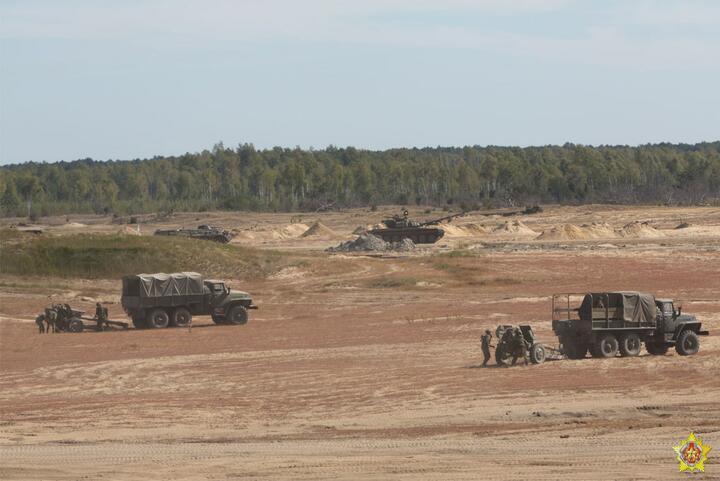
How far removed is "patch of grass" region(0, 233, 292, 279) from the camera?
58.3m

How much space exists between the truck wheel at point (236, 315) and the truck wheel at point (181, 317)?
1.28 m

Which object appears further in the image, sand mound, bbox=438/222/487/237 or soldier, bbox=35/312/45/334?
sand mound, bbox=438/222/487/237

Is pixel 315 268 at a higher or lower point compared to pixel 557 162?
lower

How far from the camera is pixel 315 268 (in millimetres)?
59438

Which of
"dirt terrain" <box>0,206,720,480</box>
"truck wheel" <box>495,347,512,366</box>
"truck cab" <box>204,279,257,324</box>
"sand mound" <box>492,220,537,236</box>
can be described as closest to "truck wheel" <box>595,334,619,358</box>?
"dirt terrain" <box>0,206,720,480</box>

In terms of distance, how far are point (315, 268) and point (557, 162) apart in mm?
109847

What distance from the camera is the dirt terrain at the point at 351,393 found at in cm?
1750

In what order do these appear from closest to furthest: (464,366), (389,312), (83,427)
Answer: (83,427) < (464,366) < (389,312)

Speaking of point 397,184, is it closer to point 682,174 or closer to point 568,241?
point 682,174

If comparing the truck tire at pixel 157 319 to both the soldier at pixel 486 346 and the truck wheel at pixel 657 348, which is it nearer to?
the soldier at pixel 486 346

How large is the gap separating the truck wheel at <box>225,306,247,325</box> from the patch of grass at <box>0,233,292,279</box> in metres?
16.6

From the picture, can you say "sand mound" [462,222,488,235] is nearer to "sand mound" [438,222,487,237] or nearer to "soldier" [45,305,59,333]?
"sand mound" [438,222,487,237]

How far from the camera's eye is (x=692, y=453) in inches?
653

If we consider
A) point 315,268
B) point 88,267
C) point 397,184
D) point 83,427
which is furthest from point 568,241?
point 397,184
